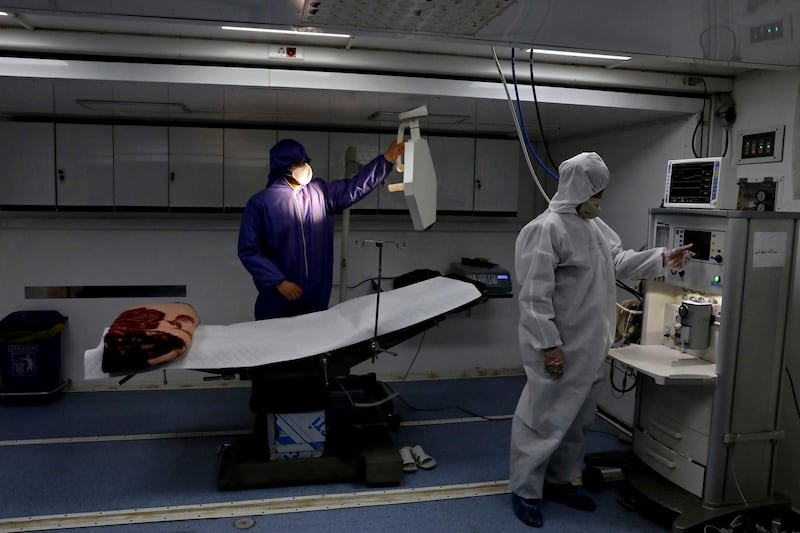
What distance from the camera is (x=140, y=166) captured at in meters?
4.26

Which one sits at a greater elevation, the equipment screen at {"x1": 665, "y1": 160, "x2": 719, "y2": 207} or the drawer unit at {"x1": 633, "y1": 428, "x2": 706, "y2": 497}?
the equipment screen at {"x1": 665, "y1": 160, "x2": 719, "y2": 207}

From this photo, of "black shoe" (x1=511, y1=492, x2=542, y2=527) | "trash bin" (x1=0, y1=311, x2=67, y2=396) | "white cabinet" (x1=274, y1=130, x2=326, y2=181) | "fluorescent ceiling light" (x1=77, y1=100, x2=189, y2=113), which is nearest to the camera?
"black shoe" (x1=511, y1=492, x2=542, y2=527)

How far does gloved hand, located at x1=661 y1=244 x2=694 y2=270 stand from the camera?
9.18 feet

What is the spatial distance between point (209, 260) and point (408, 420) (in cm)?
197

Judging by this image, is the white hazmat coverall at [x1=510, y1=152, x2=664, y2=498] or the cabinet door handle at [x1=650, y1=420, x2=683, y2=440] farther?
the cabinet door handle at [x1=650, y1=420, x2=683, y2=440]

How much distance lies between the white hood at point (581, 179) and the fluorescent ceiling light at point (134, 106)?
8.12ft

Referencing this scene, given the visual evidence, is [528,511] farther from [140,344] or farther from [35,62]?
[35,62]

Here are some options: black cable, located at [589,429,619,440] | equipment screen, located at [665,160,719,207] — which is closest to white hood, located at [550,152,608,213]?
equipment screen, located at [665,160,719,207]

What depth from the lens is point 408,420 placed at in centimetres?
→ 396

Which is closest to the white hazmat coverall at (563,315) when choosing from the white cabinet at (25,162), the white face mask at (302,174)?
the white face mask at (302,174)

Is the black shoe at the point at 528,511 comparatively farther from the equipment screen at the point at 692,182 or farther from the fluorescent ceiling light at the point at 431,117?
the fluorescent ceiling light at the point at 431,117

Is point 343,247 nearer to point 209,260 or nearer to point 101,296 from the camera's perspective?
point 209,260

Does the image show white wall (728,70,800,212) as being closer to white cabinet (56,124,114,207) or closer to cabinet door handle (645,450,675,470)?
cabinet door handle (645,450,675,470)

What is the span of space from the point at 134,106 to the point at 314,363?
88.3 inches
